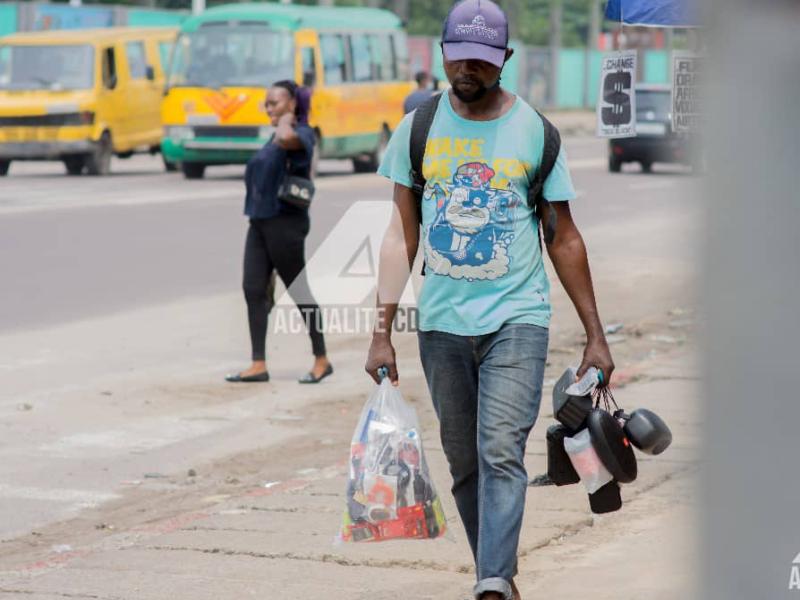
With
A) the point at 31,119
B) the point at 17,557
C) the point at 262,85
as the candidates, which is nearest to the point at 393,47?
the point at 262,85

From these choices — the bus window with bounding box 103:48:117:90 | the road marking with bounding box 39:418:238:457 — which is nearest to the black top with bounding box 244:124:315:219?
the road marking with bounding box 39:418:238:457

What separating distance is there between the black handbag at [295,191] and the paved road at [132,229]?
7.31 feet

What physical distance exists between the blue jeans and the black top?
4.93 metres

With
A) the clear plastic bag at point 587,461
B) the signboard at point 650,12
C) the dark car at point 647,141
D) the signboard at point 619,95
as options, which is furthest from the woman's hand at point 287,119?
the dark car at point 647,141

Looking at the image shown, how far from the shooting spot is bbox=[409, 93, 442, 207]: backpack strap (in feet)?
15.0

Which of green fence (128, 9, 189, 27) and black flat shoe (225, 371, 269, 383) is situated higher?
black flat shoe (225, 371, 269, 383)

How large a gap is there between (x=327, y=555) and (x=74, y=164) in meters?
24.3

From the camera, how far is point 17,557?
597cm

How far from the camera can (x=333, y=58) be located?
2891cm

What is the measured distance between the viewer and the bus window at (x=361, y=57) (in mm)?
29725

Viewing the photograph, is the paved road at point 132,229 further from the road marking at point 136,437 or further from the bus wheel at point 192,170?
the road marking at point 136,437

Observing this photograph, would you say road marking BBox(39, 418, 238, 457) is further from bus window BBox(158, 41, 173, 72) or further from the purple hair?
bus window BBox(158, 41, 173, 72)

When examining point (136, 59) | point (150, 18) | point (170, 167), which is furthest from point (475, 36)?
point (150, 18)

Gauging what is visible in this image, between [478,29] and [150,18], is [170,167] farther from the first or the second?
[478,29]
